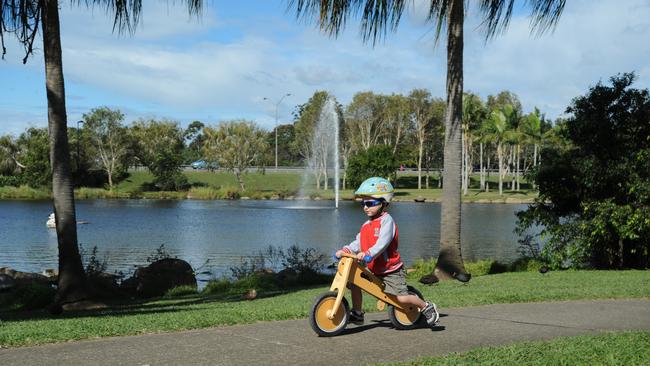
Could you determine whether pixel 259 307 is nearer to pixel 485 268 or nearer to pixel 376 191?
pixel 376 191

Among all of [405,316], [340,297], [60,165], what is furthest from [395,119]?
[340,297]

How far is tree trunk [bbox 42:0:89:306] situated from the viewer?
11.9 m

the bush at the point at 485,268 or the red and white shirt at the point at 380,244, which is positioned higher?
the red and white shirt at the point at 380,244

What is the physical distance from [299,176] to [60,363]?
8245cm

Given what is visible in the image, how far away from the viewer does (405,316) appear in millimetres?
7375

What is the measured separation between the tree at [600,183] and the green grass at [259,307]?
138cm

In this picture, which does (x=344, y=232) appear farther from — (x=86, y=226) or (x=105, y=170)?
(x=105, y=170)

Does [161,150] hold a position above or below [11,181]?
above

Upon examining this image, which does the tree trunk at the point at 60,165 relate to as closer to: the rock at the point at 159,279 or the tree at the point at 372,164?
the rock at the point at 159,279

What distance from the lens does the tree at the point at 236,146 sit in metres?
82.0

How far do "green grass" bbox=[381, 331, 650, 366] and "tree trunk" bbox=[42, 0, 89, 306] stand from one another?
8093mm

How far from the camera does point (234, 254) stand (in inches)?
997

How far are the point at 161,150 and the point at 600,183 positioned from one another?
66.9m

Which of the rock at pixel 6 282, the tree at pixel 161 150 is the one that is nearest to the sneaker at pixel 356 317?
the rock at pixel 6 282
